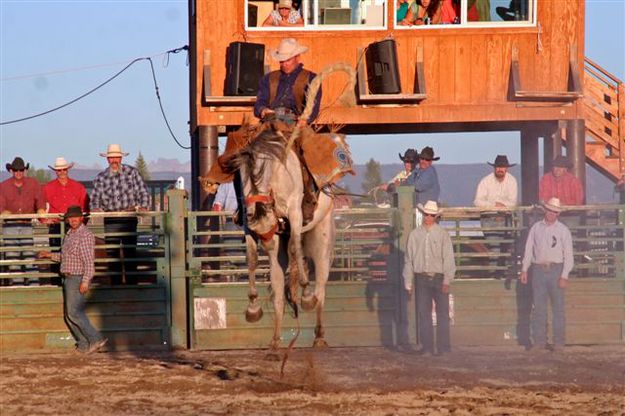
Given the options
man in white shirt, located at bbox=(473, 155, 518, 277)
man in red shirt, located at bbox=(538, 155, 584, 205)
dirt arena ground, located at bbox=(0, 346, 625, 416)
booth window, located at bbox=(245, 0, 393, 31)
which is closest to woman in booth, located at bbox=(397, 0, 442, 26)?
booth window, located at bbox=(245, 0, 393, 31)

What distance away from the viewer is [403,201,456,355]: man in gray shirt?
1510 cm

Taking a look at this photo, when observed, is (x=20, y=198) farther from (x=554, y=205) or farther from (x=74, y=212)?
(x=554, y=205)

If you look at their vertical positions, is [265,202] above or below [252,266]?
above

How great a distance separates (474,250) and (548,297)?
1.38m

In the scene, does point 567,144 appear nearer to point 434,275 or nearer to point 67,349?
point 434,275

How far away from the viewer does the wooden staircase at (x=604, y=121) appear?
20.0m

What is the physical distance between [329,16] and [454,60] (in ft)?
6.98

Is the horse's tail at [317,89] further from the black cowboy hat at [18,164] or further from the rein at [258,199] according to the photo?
the black cowboy hat at [18,164]

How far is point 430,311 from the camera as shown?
50.3ft

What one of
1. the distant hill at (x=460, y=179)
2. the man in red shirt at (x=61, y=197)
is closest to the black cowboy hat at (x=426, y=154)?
the man in red shirt at (x=61, y=197)

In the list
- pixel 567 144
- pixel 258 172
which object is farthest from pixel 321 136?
pixel 567 144

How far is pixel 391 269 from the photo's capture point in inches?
628

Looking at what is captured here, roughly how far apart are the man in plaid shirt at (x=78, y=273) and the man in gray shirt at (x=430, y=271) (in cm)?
411

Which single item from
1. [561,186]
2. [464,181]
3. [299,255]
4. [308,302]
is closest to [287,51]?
[299,255]
